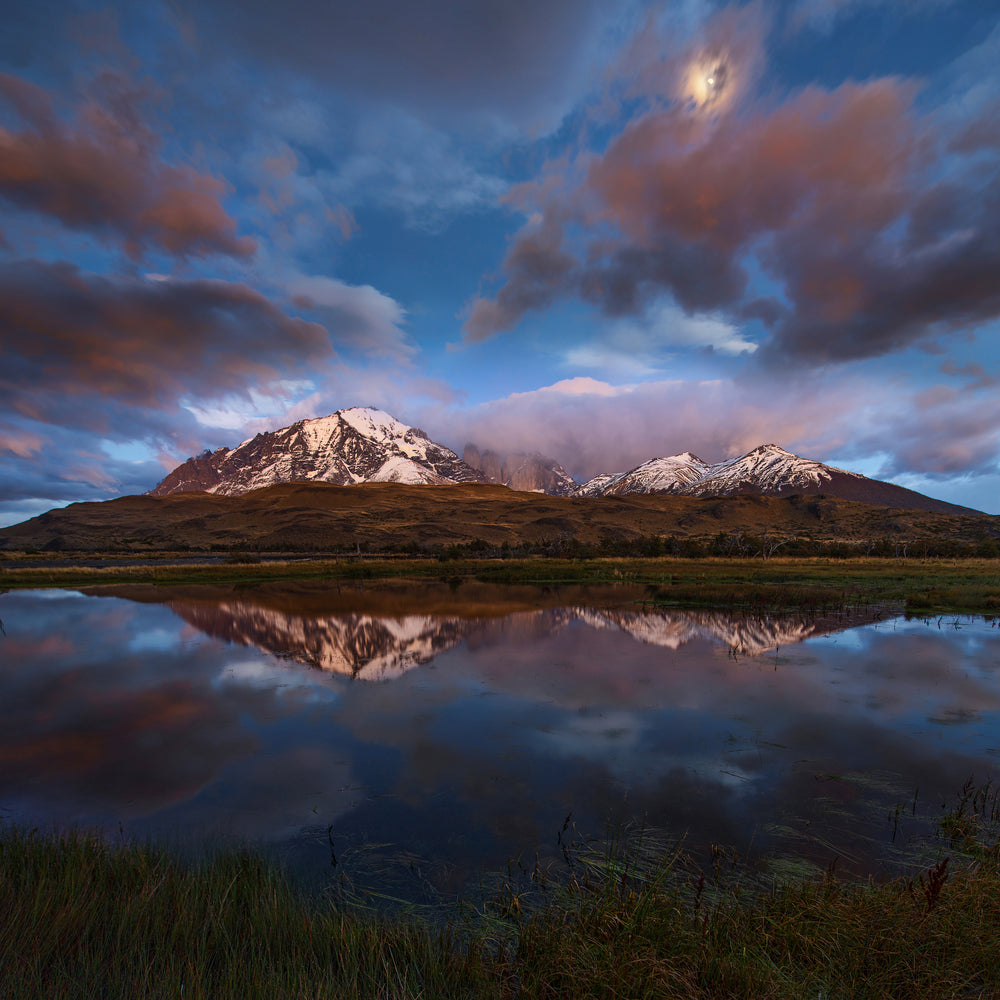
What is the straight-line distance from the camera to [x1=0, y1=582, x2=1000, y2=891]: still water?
29.3 ft

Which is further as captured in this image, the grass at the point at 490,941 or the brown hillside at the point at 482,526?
the brown hillside at the point at 482,526

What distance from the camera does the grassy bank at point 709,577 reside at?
116 ft

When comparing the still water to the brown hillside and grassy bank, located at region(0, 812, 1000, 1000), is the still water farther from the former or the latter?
the brown hillside

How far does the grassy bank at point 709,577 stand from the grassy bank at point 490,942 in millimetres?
30487

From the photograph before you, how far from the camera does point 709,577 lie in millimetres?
51312

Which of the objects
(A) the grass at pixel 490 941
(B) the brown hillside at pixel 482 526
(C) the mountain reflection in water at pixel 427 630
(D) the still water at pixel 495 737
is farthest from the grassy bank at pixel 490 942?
(B) the brown hillside at pixel 482 526

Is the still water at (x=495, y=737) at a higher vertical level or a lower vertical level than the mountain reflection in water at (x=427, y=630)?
lower

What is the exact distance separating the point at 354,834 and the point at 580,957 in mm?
5159

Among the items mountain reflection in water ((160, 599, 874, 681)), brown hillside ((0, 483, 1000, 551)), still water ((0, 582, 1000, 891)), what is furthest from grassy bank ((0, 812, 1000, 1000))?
brown hillside ((0, 483, 1000, 551))

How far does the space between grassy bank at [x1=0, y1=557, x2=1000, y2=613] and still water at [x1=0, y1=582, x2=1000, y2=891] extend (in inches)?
366

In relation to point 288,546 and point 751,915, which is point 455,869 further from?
point 288,546

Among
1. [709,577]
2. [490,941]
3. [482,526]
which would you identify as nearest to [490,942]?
[490,941]

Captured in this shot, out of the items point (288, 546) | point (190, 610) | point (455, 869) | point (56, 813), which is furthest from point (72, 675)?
point (288, 546)

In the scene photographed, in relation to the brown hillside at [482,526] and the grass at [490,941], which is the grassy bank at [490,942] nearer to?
the grass at [490,941]
